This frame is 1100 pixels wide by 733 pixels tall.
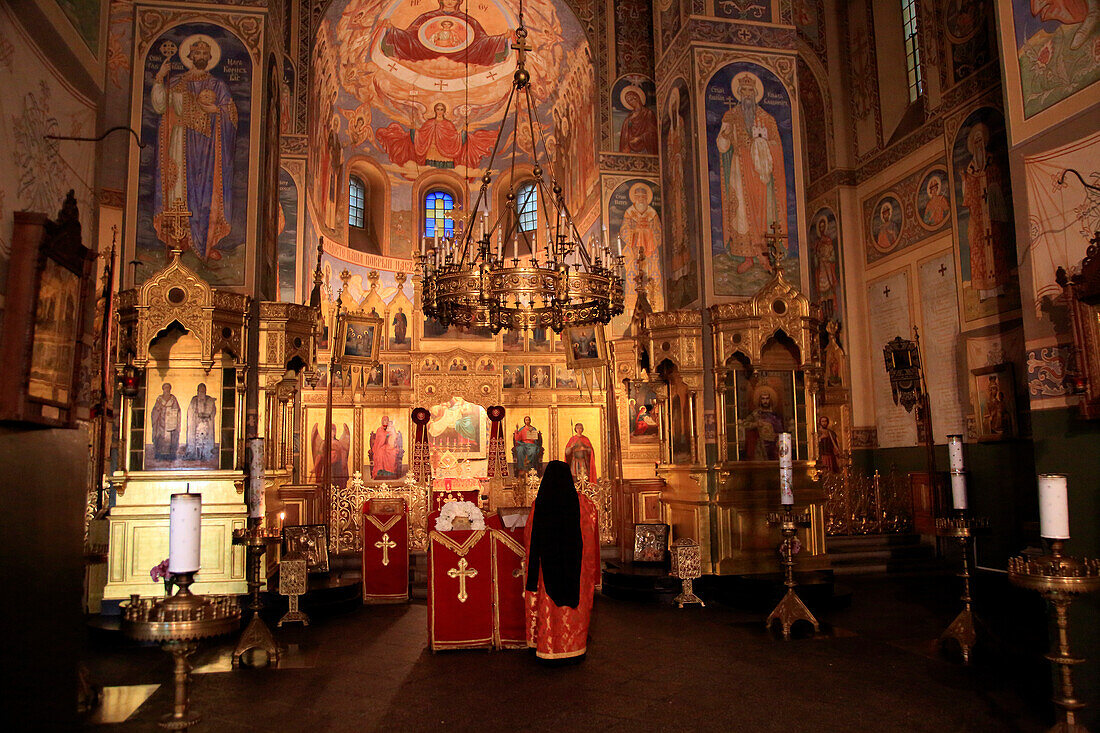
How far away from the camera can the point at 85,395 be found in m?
4.98

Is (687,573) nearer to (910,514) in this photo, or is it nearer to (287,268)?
(910,514)

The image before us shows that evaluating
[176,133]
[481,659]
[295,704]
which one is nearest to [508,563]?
[481,659]

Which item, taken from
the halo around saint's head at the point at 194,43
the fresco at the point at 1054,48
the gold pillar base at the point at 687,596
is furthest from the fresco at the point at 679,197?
the halo around saint's head at the point at 194,43

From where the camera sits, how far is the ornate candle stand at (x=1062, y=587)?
467cm

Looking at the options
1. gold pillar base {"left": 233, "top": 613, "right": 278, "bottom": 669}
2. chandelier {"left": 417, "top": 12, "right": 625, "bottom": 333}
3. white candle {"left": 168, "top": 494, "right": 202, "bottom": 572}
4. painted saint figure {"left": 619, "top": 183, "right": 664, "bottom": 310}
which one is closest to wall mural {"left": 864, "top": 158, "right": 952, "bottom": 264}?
painted saint figure {"left": 619, "top": 183, "right": 664, "bottom": 310}

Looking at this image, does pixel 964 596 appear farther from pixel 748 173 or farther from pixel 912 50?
pixel 912 50

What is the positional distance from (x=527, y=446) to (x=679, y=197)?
876cm

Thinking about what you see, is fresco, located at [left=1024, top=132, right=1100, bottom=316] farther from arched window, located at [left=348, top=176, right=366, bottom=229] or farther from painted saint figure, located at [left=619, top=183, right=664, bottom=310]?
arched window, located at [left=348, top=176, right=366, bottom=229]

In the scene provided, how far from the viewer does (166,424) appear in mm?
9734

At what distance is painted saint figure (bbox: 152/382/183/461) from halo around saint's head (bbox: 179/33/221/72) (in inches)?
174

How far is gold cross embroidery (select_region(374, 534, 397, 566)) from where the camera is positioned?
10.8 m

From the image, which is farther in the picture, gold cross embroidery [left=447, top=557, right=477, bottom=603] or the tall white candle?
the tall white candle

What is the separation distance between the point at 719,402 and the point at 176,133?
27.5 ft

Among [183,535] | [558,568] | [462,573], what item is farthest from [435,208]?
[183,535]
